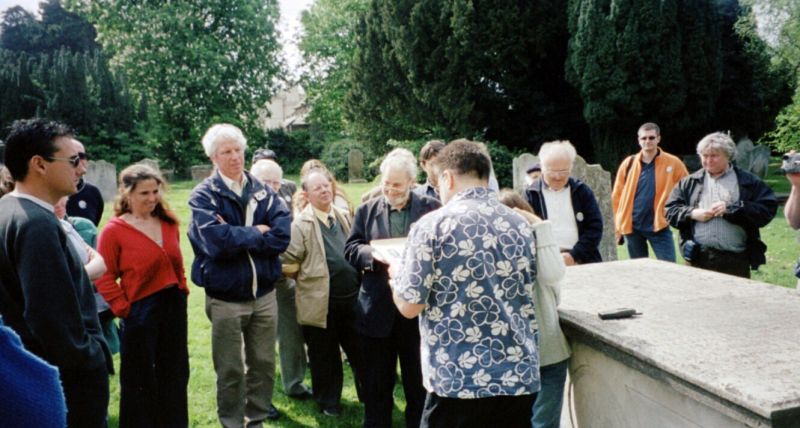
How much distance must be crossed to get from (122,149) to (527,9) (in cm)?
1749

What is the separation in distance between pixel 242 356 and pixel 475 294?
7.07ft

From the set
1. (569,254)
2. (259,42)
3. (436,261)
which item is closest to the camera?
(436,261)

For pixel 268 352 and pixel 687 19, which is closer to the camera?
pixel 268 352

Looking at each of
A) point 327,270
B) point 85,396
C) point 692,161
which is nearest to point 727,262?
point 327,270

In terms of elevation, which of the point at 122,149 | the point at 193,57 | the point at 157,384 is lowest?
the point at 157,384

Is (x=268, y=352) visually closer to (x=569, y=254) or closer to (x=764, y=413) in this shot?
(x=569, y=254)

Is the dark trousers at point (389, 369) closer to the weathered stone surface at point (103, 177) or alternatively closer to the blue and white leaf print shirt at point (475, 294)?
the blue and white leaf print shirt at point (475, 294)

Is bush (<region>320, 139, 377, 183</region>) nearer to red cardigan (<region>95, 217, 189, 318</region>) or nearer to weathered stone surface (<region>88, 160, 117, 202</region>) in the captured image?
weathered stone surface (<region>88, 160, 117, 202</region>)

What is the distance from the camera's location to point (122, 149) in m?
23.9

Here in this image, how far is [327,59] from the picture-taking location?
32562 millimetres

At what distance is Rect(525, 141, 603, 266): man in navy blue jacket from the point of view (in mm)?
4379

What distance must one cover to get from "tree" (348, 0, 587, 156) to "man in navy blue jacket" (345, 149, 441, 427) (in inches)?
493

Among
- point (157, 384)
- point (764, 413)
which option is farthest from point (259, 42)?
point (764, 413)

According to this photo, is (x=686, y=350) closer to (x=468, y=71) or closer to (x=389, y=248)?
(x=389, y=248)
